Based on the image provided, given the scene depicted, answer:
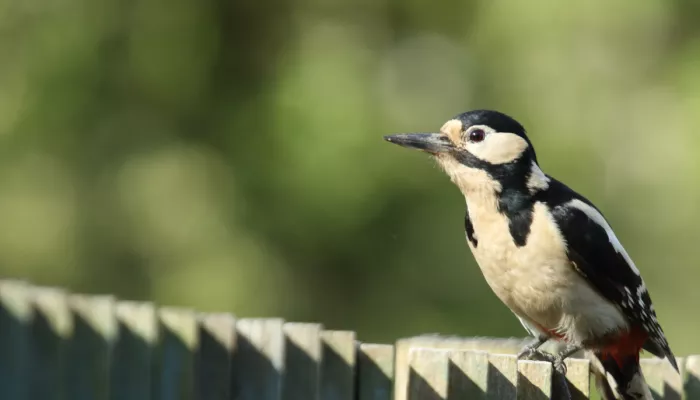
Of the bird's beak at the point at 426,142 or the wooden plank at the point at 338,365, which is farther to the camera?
the bird's beak at the point at 426,142

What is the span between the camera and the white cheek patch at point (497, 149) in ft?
12.2

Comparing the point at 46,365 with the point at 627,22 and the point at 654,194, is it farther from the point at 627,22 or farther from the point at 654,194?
the point at 627,22

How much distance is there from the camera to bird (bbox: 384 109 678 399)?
354 centimetres

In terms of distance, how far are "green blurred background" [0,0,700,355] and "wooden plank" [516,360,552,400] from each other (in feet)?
14.6

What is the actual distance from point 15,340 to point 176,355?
3.13 feet

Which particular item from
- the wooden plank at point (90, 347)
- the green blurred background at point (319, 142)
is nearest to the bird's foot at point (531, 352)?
the wooden plank at point (90, 347)

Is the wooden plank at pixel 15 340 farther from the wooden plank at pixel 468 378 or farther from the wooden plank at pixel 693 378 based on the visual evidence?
the wooden plank at pixel 693 378

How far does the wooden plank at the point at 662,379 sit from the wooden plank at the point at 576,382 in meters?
0.62

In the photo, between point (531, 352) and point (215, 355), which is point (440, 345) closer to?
point (531, 352)

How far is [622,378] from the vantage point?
3459 millimetres

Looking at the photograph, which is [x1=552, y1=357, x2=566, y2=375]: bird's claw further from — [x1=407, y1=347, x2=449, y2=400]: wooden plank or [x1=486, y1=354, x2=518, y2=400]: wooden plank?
[x1=407, y1=347, x2=449, y2=400]: wooden plank

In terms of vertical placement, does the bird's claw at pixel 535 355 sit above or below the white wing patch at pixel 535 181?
below

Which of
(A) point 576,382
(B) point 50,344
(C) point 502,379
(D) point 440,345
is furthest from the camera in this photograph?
(B) point 50,344

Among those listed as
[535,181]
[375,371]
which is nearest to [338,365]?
[375,371]
